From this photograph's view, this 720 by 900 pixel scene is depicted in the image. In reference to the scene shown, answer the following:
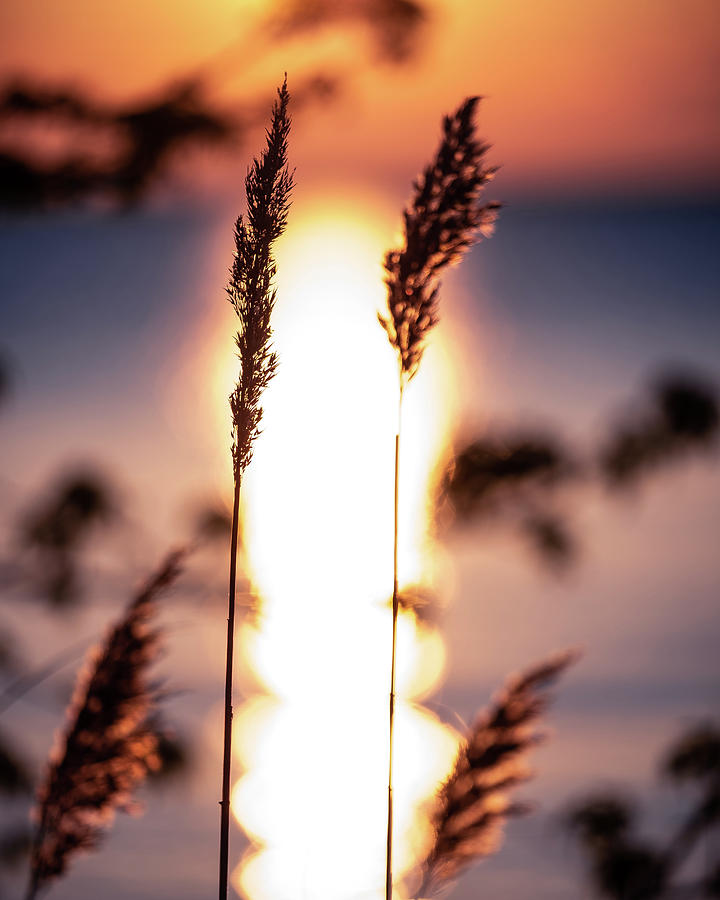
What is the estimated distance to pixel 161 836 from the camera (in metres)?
10.5

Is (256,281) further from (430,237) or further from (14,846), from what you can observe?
(14,846)

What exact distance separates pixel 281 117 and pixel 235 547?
642 millimetres

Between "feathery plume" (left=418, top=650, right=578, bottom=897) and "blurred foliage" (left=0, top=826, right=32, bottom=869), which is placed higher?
"feathery plume" (left=418, top=650, right=578, bottom=897)

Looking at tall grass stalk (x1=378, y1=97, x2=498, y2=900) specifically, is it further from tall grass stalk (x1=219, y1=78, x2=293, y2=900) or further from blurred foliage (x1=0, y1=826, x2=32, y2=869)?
blurred foliage (x1=0, y1=826, x2=32, y2=869)

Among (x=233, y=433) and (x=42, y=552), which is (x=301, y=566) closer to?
(x=42, y=552)

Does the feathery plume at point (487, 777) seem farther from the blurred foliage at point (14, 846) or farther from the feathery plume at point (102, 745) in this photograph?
the blurred foliage at point (14, 846)

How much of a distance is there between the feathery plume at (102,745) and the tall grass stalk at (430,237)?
0.43 m

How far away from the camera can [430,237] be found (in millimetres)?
1650

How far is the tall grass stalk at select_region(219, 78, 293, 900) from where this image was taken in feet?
4.92

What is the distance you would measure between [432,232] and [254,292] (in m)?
0.34

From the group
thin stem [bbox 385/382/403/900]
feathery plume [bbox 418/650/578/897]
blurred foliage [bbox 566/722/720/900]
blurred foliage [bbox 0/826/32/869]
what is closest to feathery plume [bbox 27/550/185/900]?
thin stem [bbox 385/382/403/900]

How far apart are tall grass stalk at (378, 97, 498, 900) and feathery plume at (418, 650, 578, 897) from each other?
7.6 inches

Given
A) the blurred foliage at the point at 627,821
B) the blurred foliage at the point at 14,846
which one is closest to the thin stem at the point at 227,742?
the blurred foliage at the point at 14,846

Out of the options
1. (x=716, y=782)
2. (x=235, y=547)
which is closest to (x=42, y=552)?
(x=716, y=782)
